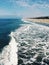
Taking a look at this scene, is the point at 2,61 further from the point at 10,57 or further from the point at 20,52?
the point at 20,52

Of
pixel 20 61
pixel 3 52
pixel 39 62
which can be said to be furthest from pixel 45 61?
pixel 3 52

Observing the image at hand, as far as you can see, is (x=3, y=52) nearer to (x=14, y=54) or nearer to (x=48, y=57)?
(x=14, y=54)

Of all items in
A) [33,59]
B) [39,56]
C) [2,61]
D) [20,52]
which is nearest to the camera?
[2,61]

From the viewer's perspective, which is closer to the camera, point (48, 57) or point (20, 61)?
point (20, 61)

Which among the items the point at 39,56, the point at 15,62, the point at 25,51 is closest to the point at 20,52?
the point at 25,51

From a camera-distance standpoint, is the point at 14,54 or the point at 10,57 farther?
the point at 14,54

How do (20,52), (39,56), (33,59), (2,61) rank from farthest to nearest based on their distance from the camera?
1. (20,52)
2. (39,56)
3. (33,59)
4. (2,61)

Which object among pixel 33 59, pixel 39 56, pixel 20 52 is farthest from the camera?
pixel 20 52

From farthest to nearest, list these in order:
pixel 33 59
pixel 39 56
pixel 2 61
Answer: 1. pixel 39 56
2. pixel 33 59
3. pixel 2 61
